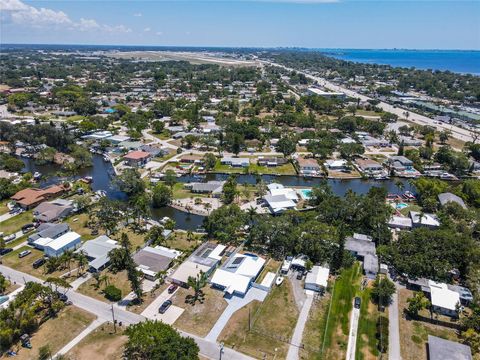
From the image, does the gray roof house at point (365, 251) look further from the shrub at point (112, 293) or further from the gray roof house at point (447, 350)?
the shrub at point (112, 293)

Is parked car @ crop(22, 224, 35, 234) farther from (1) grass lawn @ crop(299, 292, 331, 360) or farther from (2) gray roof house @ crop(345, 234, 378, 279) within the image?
(2) gray roof house @ crop(345, 234, 378, 279)

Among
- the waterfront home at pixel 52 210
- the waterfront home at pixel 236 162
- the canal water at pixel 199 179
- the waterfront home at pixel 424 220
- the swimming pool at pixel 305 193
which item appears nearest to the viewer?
the waterfront home at pixel 424 220

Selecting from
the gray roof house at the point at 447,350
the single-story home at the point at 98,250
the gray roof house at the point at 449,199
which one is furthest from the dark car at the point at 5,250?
the gray roof house at the point at 449,199

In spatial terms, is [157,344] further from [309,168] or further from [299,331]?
[309,168]

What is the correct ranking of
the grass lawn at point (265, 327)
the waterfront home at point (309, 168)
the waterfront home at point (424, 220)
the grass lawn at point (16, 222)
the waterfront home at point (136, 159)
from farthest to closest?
the waterfront home at point (136, 159), the waterfront home at point (309, 168), the waterfront home at point (424, 220), the grass lawn at point (16, 222), the grass lawn at point (265, 327)

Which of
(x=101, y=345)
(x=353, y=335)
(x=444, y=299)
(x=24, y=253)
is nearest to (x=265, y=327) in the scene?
(x=353, y=335)

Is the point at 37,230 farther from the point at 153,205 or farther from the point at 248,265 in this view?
the point at 248,265
